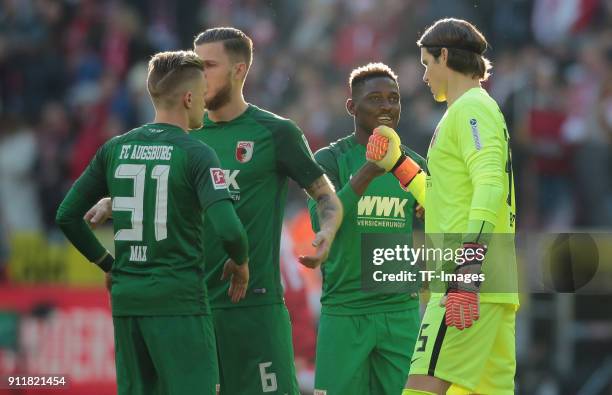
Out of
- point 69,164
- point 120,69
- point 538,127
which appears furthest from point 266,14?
point 538,127

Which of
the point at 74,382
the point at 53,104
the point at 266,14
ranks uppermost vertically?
the point at 266,14

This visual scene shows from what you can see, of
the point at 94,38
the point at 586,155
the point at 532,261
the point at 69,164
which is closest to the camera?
the point at 532,261

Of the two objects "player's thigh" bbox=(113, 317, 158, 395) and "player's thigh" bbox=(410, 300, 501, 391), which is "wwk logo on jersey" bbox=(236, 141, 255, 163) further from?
"player's thigh" bbox=(410, 300, 501, 391)

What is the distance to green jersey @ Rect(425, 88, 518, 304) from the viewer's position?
21.4 feet

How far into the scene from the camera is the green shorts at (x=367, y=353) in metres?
8.20

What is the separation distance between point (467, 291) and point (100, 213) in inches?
88.9

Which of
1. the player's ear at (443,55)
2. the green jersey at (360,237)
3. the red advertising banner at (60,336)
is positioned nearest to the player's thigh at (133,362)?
the green jersey at (360,237)

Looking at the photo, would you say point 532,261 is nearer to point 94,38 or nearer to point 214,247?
point 214,247

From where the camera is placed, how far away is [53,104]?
16.9 m

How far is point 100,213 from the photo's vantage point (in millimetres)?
7359

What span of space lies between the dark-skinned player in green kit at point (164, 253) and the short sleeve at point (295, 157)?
2.97 ft

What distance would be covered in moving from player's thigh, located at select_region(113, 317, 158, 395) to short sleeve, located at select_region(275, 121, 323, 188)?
1414 mm

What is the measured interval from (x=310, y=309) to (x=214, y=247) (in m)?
4.86

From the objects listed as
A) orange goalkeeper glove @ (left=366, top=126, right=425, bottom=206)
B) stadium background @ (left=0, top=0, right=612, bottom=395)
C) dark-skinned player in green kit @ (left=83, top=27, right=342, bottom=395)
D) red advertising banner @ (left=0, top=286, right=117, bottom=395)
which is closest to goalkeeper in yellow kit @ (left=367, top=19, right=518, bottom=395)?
orange goalkeeper glove @ (left=366, top=126, right=425, bottom=206)
